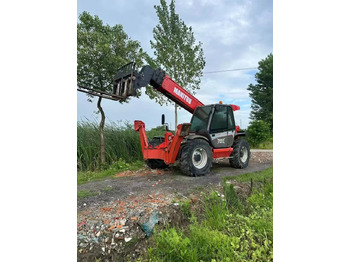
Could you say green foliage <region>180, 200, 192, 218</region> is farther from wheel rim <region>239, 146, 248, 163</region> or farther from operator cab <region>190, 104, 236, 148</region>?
wheel rim <region>239, 146, 248, 163</region>

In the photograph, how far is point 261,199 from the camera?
78.0 inches

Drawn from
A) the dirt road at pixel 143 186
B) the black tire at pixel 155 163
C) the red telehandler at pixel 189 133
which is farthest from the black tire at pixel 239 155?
the black tire at pixel 155 163

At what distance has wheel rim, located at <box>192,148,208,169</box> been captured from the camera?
346 centimetres

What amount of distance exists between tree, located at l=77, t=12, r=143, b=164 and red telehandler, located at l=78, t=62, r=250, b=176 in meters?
0.27

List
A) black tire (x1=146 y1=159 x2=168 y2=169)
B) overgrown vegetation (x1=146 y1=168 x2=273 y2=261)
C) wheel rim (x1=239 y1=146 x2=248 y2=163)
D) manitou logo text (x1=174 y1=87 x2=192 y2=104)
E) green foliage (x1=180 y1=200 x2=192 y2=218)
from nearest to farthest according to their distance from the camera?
1. overgrown vegetation (x1=146 y1=168 x2=273 y2=261)
2. green foliage (x1=180 y1=200 x2=192 y2=218)
3. manitou logo text (x1=174 y1=87 x2=192 y2=104)
4. black tire (x1=146 y1=159 x2=168 y2=169)
5. wheel rim (x1=239 y1=146 x2=248 y2=163)

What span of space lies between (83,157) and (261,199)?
345 centimetres

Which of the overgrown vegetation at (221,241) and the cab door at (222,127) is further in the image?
the cab door at (222,127)

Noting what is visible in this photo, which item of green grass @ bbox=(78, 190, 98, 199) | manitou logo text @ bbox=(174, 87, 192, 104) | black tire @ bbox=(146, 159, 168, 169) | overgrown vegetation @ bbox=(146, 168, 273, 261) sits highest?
manitou logo text @ bbox=(174, 87, 192, 104)

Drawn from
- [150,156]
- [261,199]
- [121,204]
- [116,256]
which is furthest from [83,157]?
[261,199]

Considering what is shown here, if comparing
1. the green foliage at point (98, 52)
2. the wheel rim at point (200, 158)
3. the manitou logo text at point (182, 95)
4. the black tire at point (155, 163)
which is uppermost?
the green foliage at point (98, 52)

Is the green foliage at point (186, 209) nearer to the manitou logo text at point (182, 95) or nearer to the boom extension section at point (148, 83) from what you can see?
the boom extension section at point (148, 83)

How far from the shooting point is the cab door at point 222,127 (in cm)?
380

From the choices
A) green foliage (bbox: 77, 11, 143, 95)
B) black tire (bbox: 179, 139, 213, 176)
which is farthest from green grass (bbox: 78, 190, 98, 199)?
green foliage (bbox: 77, 11, 143, 95)
